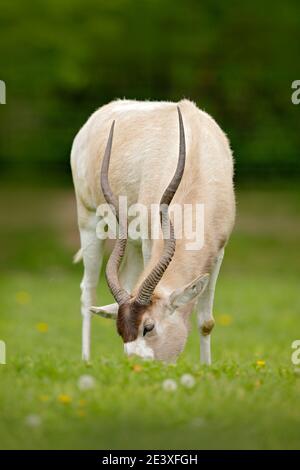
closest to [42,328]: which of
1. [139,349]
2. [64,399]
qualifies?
[139,349]

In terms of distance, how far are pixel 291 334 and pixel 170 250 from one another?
19.8 feet

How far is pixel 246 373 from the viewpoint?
6543 mm

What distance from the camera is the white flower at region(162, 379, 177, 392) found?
576 centimetres

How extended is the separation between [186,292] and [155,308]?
0.26 metres

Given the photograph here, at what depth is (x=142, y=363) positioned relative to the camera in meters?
6.38

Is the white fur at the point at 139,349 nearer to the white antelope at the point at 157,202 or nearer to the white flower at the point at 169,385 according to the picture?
the white antelope at the point at 157,202

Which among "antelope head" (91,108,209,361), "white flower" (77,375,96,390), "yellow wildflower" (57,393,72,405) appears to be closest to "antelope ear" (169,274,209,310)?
"antelope head" (91,108,209,361)

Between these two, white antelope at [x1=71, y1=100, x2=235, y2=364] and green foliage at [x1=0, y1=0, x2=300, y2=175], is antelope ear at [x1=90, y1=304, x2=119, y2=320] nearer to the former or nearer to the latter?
white antelope at [x1=71, y1=100, x2=235, y2=364]

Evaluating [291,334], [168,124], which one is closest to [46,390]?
[168,124]

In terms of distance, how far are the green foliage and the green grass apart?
1.12 metres

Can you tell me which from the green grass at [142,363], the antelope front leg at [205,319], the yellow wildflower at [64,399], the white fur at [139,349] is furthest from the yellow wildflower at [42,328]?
the yellow wildflower at [64,399]

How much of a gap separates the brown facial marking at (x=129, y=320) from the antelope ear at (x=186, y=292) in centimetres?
35

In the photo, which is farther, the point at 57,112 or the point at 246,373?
the point at 57,112
